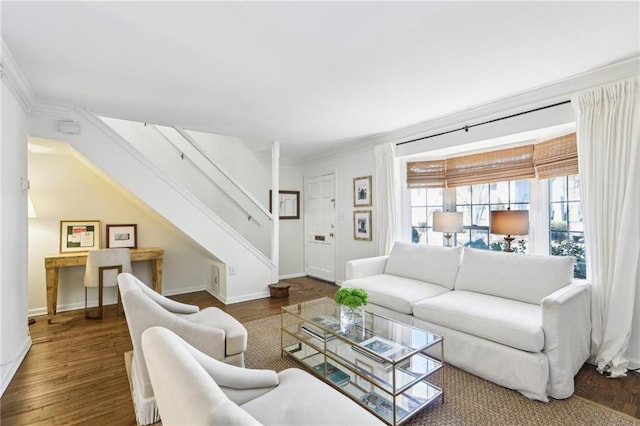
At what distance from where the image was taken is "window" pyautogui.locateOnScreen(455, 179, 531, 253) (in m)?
3.27

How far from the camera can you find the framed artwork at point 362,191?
459 centimetres

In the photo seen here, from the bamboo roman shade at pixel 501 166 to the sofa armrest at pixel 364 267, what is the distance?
1215 mm

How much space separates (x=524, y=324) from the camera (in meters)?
2.07

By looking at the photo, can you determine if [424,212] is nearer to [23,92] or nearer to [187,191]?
[187,191]

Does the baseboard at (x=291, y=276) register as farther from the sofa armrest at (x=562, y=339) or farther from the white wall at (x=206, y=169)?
the sofa armrest at (x=562, y=339)

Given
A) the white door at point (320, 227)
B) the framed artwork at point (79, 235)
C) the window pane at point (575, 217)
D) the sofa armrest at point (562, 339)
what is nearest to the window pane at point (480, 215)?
the window pane at point (575, 217)

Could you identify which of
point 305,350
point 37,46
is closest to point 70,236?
point 37,46

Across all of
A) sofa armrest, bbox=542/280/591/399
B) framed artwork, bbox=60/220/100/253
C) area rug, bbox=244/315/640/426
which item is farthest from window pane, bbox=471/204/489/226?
framed artwork, bbox=60/220/100/253

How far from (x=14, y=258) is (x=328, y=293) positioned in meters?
3.52

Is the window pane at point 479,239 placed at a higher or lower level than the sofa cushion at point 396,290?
higher

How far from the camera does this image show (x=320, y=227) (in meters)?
5.62

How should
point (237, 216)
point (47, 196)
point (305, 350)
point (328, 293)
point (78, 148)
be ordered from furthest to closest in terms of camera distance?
point (237, 216)
point (328, 293)
point (47, 196)
point (78, 148)
point (305, 350)

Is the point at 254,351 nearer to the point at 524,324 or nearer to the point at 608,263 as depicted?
the point at 524,324

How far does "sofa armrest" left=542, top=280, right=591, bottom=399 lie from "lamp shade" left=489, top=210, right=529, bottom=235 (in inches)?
28.8
